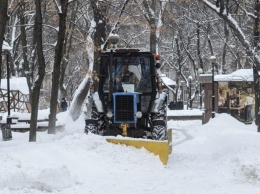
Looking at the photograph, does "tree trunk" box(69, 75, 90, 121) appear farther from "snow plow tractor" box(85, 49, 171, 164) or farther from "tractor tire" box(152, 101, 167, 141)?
"tractor tire" box(152, 101, 167, 141)

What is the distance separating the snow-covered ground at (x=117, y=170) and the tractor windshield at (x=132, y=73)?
217 centimetres

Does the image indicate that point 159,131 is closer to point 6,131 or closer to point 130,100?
point 130,100

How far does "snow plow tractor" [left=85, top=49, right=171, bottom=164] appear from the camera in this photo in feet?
41.6

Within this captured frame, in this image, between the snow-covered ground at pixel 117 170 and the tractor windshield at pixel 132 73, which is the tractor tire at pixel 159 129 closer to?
the snow-covered ground at pixel 117 170

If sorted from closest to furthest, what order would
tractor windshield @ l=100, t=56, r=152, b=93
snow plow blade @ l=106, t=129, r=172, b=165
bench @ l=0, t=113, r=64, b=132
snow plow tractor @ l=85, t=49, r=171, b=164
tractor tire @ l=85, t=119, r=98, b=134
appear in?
snow plow blade @ l=106, t=129, r=172, b=165 < snow plow tractor @ l=85, t=49, r=171, b=164 < tractor tire @ l=85, t=119, r=98, b=134 < tractor windshield @ l=100, t=56, r=152, b=93 < bench @ l=0, t=113, r=64, b=132

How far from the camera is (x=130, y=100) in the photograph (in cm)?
Result: 1267

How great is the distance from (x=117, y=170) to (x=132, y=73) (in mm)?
4154

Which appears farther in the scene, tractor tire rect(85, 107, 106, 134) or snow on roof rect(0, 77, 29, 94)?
snow on roof rect(0, 77, 29, 94)

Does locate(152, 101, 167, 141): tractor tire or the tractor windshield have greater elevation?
the tractor windshield

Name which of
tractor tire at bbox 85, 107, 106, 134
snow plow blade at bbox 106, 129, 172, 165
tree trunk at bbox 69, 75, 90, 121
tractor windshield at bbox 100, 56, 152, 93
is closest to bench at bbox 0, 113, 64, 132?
→ tree trunk at bbox 69, 75, 90, 121

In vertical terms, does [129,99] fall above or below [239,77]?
below

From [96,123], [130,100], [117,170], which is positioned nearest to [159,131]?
[130,100]

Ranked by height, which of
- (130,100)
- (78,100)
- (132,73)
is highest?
(132,73)

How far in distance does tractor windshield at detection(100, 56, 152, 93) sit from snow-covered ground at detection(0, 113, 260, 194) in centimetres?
217
